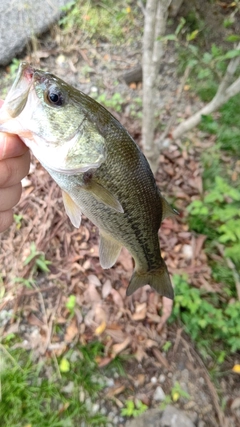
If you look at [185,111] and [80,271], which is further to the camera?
[185,111]

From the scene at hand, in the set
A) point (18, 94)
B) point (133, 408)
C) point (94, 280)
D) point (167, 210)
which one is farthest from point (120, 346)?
point (18, 94)

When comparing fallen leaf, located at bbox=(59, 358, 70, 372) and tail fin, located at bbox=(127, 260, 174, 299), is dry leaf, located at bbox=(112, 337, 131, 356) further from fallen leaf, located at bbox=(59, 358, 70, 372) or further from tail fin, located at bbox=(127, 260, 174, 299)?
tail fin, located at bbox=(127, 260, 174, 299)

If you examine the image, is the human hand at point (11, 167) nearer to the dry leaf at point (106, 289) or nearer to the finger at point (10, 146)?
the finger at point (10, 146)

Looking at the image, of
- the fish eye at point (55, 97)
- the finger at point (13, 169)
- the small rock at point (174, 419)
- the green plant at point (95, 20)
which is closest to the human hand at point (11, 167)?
the finger at point (13, 169)

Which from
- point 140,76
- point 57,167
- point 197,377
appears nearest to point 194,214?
point 197,377

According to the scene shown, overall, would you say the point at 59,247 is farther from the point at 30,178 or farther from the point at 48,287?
the point at 30,178

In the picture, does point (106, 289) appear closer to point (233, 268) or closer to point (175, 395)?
point (175, 395)
